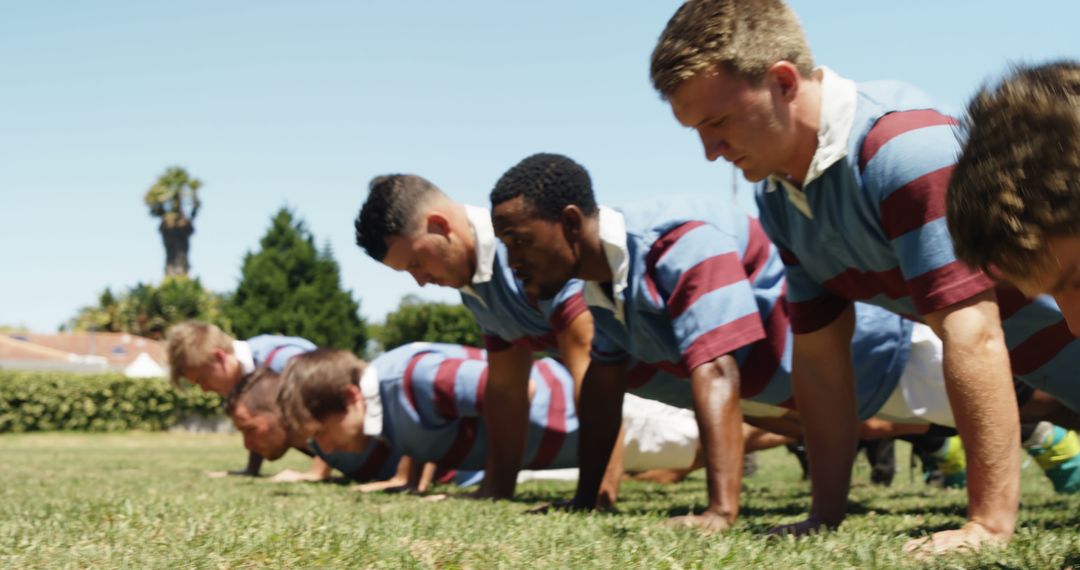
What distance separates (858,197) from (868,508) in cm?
254

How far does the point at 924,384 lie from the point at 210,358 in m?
6.05

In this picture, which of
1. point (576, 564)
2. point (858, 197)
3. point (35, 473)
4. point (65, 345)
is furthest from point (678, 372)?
point (65, 345)

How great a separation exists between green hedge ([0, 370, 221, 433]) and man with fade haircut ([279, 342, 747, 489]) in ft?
75.7

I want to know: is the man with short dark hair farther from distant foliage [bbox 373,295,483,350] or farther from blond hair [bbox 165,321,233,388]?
distant foliage [bbox 373,295,483,350]

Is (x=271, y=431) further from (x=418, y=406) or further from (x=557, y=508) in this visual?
(x=557, y=508)

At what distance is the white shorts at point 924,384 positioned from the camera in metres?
5.98

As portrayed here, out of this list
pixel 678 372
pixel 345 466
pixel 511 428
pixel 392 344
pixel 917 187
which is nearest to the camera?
pixel 917 187

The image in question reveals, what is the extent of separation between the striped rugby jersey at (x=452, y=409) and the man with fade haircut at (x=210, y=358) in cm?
161

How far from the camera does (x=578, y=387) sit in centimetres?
574

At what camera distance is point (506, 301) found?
6.23 meters

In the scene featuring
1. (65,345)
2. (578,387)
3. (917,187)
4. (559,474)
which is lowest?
(559,474)

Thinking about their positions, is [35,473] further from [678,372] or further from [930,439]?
[930,439]

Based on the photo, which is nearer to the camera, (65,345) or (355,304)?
(355,304)

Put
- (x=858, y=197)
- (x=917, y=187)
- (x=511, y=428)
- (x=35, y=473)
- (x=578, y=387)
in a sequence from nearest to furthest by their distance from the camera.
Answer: (x=917, y=187)
(x=858, y=197)
(x=578, y=387)
(x=511, y=428)
(x=35, y=473)
